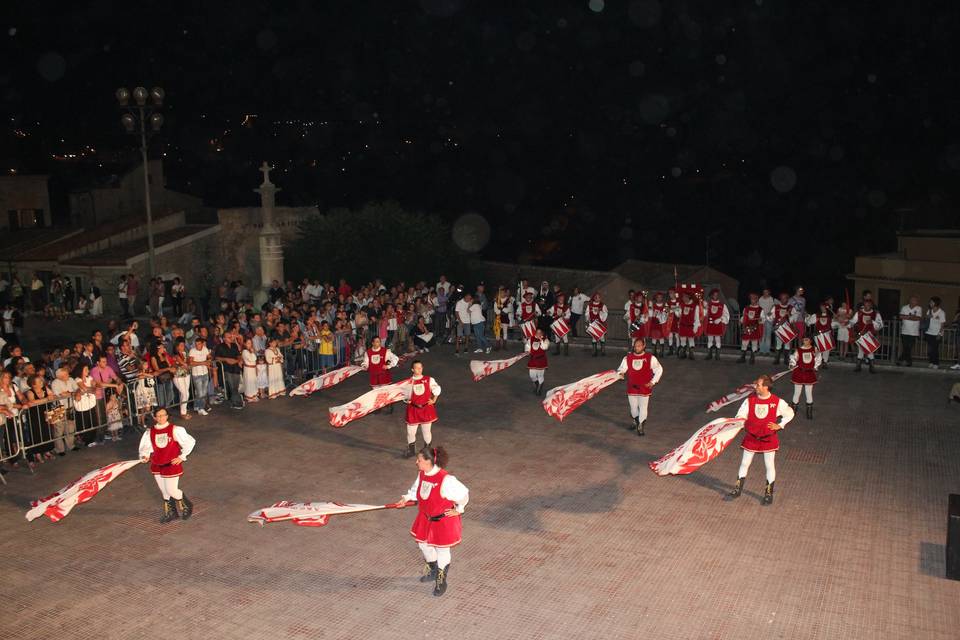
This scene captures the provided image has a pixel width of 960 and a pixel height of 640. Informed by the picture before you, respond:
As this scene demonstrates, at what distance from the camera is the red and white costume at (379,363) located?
1543 cm

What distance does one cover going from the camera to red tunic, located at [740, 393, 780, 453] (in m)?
11.6

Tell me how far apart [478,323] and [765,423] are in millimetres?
11126

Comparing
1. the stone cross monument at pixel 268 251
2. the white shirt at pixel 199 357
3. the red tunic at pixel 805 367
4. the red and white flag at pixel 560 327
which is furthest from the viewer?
the stone cross monument at pixel 268 251

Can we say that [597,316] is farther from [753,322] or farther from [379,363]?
[379,363]

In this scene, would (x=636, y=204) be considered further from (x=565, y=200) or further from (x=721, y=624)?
(x=721, y=624)

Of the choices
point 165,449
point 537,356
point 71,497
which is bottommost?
point 71,497

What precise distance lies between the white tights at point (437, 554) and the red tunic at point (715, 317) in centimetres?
1234

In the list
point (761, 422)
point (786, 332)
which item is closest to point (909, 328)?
point (786, 332)

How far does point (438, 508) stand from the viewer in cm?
926

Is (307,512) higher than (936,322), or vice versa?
(936,322)

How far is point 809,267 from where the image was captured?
4759cm

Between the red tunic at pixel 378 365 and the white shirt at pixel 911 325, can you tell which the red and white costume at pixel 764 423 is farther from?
the white shirt at pixel 911 325

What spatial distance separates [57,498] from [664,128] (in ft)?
136

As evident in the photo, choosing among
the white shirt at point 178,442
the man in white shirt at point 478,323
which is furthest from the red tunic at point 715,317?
the white shirt at point 178,442
